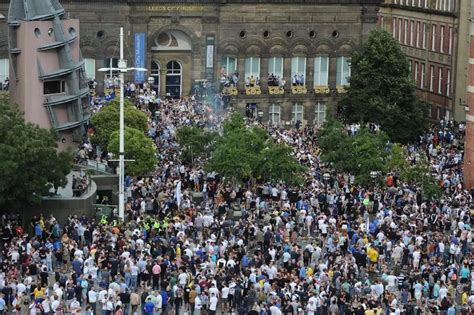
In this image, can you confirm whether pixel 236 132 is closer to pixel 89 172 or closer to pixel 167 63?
pixel 89 172

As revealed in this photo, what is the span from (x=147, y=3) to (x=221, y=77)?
741 cm

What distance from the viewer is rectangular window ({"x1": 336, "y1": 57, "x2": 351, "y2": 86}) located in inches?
4493

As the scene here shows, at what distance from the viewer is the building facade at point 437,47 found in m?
114

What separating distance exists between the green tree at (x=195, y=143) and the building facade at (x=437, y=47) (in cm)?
3112

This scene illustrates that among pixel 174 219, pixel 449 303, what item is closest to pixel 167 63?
pixel 174 219

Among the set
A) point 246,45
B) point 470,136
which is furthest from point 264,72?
point 470,136

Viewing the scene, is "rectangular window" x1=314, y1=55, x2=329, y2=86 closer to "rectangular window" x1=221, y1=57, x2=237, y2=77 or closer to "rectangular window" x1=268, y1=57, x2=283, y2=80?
"rectangular window" x1=268, y1=57, x2=283, y2=80

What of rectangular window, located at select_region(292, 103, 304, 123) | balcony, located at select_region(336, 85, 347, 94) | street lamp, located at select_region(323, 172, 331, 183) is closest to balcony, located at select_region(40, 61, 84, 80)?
street lamp, located at select_region(323, 172, 331, 183)

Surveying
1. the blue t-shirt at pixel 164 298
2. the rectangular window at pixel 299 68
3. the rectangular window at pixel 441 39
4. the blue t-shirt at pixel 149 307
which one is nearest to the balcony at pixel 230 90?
the rectangular window at pixel 299 68

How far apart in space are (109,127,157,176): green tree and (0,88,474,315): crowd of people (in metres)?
1.00

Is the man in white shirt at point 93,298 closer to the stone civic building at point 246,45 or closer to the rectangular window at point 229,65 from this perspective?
the stone civic building at point 246,45

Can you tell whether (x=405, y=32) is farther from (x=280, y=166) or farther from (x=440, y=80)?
(x=280, y=166)

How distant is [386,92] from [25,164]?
39.1 metres

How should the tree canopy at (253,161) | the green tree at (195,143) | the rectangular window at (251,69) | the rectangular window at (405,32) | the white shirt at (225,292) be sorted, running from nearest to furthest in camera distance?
the white shirt at (225,292), the tree canopy at (253,161), the green tree at (195,143), the rectangular window at (251,69), the rectangular window at (405,32)
